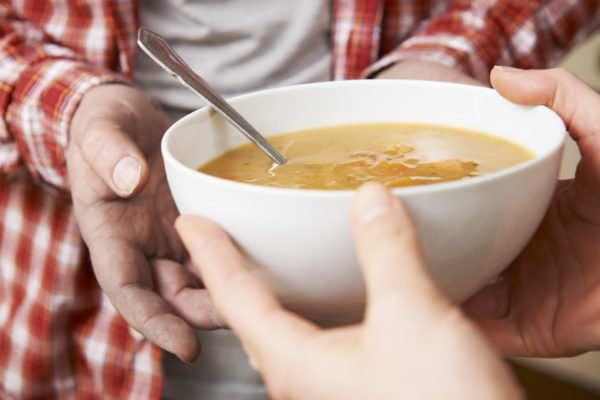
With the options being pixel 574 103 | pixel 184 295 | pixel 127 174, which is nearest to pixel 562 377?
pixel 574 103

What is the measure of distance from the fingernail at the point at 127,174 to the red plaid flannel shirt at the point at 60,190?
33 centimetres

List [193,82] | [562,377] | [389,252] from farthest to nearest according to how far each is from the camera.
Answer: [562,377] < [193,82] < [389,252]

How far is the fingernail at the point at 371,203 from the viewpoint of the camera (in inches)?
17.5

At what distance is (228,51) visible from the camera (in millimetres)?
1149

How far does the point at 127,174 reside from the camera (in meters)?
0.71

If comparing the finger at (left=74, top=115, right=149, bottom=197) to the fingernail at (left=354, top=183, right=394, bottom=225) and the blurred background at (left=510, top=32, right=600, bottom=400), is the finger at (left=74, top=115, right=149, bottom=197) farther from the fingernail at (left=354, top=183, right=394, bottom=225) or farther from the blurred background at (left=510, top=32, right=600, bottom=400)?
the blurred background at (left=510, top=32, right=600, bottom=400)

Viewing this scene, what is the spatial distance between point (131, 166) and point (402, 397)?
458mm

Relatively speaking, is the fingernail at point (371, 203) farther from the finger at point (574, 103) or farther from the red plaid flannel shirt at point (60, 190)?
the red plaid flannel shirt at point (60, 190)

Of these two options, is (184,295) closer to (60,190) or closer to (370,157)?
(370,157)

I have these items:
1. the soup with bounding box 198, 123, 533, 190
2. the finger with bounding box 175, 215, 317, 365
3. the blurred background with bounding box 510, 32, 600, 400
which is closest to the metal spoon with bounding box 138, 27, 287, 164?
the soup with bounding box 198, 123, 533, 190

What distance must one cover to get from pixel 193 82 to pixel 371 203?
0.34 m

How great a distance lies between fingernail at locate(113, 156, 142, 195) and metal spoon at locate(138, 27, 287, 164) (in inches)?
4.6

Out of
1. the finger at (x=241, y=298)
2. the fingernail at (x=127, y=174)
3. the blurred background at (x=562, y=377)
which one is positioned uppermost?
the finger at (x=241, y=298)

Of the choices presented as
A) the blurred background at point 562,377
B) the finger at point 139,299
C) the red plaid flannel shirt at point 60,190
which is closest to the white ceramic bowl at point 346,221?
the finger at point 139,299
